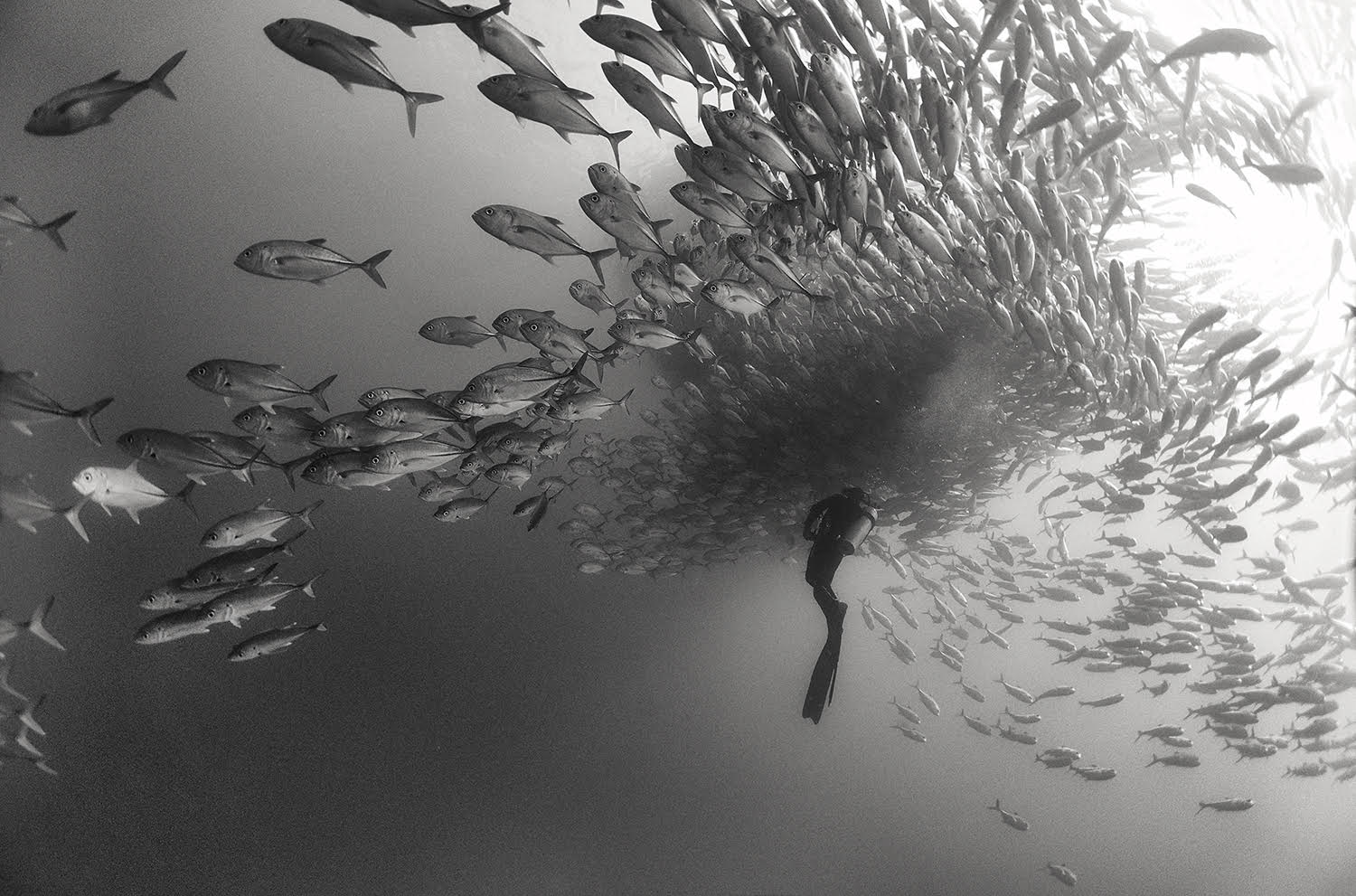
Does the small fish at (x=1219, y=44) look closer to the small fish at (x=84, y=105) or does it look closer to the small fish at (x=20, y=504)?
the small fish at (x=84, y=105)

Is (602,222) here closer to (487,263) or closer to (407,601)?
(487,263)

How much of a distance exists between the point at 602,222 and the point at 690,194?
22.2 inches

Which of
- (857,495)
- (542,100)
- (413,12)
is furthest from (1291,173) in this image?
(413,12)

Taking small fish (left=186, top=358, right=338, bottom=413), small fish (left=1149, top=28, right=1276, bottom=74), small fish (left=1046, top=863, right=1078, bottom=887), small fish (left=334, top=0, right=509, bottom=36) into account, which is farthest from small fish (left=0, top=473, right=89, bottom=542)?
small fish (left=1046, top=863, right=1078, bottom=887)

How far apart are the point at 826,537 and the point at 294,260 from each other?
21.7 ft

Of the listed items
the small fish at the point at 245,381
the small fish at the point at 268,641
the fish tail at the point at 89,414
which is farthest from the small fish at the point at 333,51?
the small fish at the point at 268,641

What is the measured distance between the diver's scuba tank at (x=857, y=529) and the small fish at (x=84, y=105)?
7.40 m

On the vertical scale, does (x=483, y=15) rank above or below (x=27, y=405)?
above

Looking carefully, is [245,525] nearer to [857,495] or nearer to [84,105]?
[84,105]

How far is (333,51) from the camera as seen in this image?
2.61 m

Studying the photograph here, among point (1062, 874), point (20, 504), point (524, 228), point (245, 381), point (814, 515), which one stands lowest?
point (1062, 874)

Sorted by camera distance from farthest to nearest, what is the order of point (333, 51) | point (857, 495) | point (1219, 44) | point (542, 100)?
point (857, 495), point (1219, 44), point (542, 100), point (333, 51)

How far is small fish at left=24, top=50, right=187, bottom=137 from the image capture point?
107 inches

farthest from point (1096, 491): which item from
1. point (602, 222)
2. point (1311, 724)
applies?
point (602, 222)
